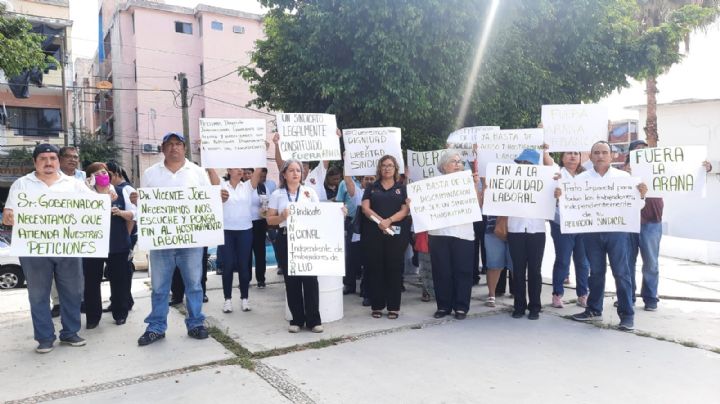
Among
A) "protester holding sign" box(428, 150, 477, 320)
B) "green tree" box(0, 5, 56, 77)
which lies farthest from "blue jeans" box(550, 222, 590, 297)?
"green tree" box(0, 5, 56, 77)

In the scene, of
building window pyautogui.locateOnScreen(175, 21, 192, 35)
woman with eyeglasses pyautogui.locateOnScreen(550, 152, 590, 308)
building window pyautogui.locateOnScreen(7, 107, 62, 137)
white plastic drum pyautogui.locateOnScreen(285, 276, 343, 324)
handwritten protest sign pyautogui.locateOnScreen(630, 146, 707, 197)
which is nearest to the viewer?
handwritten protest sign pyautogui.locateOnScreen(630, 146, 707, 197)

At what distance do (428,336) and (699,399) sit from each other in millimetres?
2258

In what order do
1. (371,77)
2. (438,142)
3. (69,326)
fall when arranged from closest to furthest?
(69,326) < (371,77) < (438,142)

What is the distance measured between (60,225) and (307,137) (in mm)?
2839

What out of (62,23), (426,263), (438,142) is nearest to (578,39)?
(438,142)

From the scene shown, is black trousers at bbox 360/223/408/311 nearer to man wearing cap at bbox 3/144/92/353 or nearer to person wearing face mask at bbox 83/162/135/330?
person wearing face mask at bbox 83/162/135/330

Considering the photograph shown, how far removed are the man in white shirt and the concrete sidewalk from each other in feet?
0.77

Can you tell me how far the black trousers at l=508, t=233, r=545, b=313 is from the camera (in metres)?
5.75

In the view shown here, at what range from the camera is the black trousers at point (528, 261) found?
5.75 metres

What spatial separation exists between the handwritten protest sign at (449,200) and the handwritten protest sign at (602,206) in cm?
95

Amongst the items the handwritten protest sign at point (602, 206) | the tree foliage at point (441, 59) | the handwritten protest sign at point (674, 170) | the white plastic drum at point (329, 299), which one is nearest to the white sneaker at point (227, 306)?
the white plastic drum at point (329, 299)

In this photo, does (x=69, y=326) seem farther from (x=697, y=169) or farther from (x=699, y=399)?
(x=697, y=169)

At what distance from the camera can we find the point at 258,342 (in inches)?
197

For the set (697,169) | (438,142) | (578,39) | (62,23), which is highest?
(62,23)
